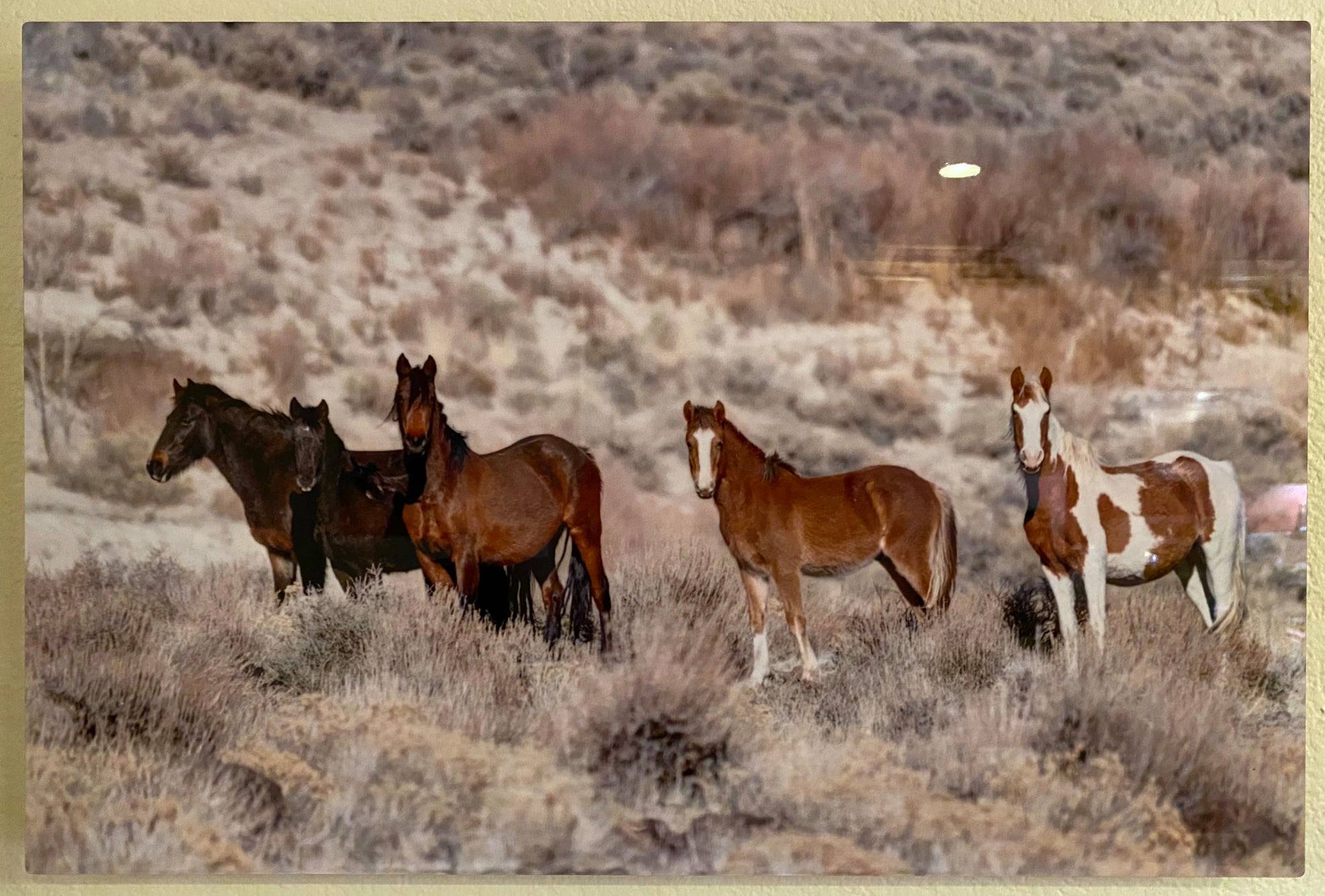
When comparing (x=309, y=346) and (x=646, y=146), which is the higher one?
(x=646, y=146)

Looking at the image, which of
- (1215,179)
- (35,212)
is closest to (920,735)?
(1215,179)

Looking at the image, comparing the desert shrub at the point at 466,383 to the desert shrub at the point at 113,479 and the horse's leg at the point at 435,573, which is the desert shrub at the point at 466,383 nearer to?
the horse's leg at the point at 435,573

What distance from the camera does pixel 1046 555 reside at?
5.04 feet

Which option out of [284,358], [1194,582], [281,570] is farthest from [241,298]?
[1194,582]

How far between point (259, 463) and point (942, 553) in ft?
3.62

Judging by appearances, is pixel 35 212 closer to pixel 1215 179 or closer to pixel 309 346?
pixel 309 346

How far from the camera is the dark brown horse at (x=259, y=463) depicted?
60.6 inches

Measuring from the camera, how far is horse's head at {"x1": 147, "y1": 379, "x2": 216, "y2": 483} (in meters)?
1.54

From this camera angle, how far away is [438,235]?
60.8 inches

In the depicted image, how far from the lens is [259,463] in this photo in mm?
1538

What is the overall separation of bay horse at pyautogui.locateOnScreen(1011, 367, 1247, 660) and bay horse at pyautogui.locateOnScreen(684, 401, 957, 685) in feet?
0.55

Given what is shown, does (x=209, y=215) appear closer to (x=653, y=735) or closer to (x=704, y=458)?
(x=704, y=458)

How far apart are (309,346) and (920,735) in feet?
3.79

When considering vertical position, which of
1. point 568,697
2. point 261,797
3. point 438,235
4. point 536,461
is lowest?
point 261,797
